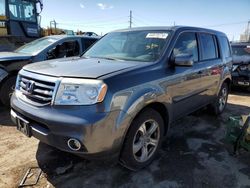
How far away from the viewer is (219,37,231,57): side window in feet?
17.3

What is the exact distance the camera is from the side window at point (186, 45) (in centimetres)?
363

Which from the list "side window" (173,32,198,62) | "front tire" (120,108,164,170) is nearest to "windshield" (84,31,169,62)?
"side window" (173,32,198,62)

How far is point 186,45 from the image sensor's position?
389cm

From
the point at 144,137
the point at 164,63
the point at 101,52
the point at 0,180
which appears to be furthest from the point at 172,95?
the point at 0,180

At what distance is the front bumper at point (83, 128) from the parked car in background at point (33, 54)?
9.89ft

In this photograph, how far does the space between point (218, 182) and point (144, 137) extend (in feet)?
3.30

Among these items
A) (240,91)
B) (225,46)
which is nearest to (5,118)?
→ (225,46)

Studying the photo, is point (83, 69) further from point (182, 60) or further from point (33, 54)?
point (33, 54)

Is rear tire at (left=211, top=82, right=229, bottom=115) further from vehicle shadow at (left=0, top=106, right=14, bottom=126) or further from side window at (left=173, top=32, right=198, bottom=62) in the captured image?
vehicle shadow at (left=0, top=106, right=14, bottom=126)

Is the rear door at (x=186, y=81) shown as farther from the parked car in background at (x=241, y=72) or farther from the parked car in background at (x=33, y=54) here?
the parked car in background at (x=241, y=72)

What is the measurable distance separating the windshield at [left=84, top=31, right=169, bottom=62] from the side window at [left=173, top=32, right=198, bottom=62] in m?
0.23

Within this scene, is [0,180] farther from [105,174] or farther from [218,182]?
[218,182]

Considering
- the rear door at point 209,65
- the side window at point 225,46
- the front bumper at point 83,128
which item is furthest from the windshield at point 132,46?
the side window at point 225,46

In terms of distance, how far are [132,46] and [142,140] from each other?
1421 millimetres
